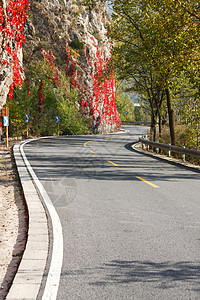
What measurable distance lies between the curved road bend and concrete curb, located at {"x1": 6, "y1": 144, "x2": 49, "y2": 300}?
286mm

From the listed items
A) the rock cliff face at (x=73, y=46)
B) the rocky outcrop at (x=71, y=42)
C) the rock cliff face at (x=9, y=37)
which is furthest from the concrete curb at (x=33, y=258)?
the rocky outcrop at (x=71, y=42)

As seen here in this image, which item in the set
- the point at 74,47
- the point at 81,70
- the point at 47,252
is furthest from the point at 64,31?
the point at 47,252

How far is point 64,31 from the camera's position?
164 ft

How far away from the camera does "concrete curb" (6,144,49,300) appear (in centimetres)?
339

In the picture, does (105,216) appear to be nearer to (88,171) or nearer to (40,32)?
(88,171)

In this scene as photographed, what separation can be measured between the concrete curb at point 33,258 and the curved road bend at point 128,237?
0.94ft

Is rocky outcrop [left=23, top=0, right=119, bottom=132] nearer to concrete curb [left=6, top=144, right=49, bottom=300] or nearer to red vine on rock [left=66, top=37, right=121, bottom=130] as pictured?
red vine on rock [left=66, top=37, right=121, bottom=130]

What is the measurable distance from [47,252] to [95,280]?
1030 mm

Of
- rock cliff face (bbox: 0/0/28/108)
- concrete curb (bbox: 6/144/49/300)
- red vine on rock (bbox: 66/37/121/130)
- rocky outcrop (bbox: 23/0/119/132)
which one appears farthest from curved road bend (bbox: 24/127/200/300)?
rocky outcrop (bbox: 23/0/119/132)

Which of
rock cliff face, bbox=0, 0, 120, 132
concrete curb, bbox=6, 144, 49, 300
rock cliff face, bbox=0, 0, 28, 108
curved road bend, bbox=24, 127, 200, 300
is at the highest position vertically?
rock cliff face, bbox=0, 0, 120, 132

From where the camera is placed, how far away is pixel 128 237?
16.8 ft

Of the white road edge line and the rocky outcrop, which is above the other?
the rocky outcrop

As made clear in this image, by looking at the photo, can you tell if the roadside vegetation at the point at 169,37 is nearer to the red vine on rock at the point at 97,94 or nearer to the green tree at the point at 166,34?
the green tree at the point at 166,34

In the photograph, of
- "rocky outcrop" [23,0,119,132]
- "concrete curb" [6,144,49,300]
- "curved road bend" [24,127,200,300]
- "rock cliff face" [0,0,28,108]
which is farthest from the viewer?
"rocky outcrop" [23,0,119,132]
